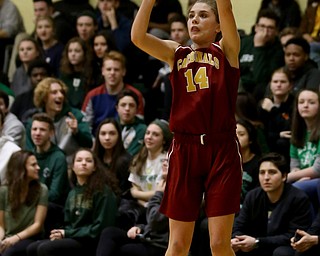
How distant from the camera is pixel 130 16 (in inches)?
410

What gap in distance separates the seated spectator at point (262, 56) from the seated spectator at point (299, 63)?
1.31 ft

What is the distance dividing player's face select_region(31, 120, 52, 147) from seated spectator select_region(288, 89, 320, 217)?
2.18 meters

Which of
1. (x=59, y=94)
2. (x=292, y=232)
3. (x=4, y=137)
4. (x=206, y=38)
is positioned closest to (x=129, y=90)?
(x=59, y=94)

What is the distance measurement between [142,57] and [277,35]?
1.45 meters

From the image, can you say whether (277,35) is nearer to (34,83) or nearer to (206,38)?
(34,83)

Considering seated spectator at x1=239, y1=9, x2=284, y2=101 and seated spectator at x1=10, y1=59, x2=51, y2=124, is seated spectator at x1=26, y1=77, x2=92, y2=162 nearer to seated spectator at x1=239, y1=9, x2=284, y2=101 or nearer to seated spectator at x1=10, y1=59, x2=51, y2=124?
seated spectator at x1=10, y1=59, x2=51, y2=124

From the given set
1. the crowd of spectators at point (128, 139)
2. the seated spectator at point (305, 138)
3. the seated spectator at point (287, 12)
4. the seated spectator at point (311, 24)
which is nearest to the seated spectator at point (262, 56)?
the crowd of spectators at point (128, 139)

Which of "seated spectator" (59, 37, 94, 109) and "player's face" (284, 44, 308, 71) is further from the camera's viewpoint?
"seated spectator" (59, 37, 94, 109)

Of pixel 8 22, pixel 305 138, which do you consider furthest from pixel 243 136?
pixel 8 22

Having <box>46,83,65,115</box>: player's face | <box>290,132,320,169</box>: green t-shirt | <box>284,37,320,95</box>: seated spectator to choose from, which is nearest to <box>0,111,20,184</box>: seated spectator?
<box>46,83,65,115</box>: player's face

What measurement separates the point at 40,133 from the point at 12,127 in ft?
1.58

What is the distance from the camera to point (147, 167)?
7.92m

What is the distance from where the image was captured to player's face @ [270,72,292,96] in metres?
8.36

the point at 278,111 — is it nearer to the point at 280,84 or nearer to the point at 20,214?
the point at 280,84
